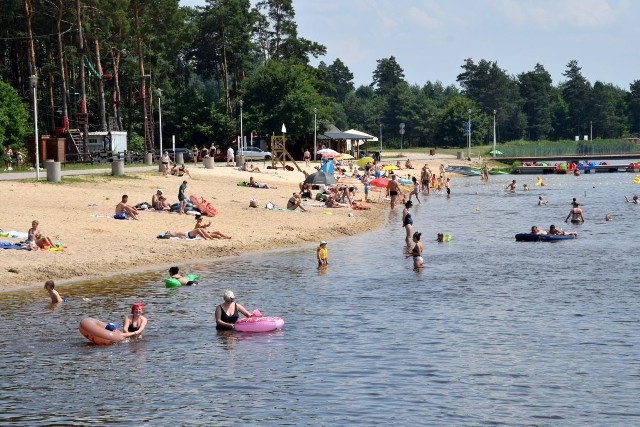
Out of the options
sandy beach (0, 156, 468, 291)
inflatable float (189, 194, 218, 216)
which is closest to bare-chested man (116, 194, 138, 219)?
sandy beach (0, 156, 468, 291)

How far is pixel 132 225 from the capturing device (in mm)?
34281

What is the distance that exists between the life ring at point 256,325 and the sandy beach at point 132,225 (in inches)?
286

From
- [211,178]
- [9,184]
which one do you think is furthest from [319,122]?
[9,184]

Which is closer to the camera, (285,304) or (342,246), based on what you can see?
(285,304)

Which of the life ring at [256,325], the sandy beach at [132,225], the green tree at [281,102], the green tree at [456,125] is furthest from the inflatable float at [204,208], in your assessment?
the green tree at [456,125]

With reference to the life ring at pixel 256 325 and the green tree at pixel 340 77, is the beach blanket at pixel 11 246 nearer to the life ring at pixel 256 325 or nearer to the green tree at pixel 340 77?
the life ring at pixel 256 325

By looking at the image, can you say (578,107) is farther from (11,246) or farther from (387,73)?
(11,246)

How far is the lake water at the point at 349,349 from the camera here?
15.7 metres

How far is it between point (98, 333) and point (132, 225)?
14348 mm

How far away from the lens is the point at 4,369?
1808 cm

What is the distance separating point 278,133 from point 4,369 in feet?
227

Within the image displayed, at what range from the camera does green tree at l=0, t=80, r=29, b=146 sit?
207ft

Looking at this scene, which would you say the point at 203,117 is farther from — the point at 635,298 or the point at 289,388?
the point at 289,388

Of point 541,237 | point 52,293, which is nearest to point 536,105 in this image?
point 541,237
